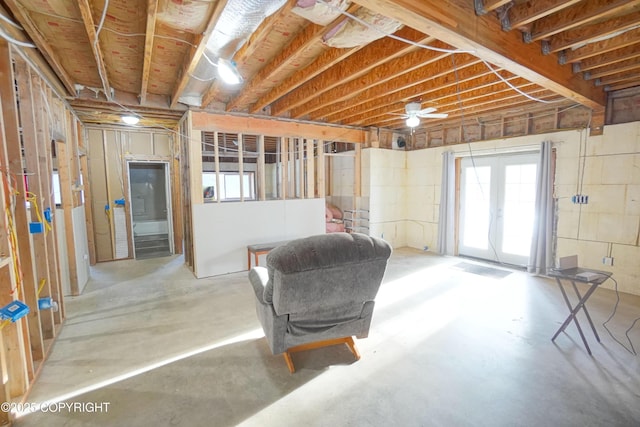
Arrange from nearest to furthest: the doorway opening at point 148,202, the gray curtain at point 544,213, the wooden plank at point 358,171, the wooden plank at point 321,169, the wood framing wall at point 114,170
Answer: the gray curtain at point 544,213
the wood framing wall at point 114,170
the wooden plank at point 321,169
the wooden plank at point 358,171
the doorway opening at point 148,202

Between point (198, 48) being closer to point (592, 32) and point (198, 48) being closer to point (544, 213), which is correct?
point (592, 32)

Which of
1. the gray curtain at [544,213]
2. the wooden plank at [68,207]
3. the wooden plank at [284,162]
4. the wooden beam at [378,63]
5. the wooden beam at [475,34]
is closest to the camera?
the wooden beam at [475,34]

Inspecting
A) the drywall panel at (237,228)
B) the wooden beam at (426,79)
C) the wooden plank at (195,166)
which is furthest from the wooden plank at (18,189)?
the wooden beam at (426,79)

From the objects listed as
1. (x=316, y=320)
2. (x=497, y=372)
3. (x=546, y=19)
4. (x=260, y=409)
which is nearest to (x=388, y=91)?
(x=546, y=19)

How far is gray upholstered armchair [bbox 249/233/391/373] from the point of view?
1997 millimetres

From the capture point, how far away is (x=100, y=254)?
571 cm

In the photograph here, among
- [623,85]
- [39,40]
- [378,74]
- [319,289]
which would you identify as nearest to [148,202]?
[39,40]

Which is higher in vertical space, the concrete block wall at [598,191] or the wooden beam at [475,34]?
the wooden beam at [475,34]

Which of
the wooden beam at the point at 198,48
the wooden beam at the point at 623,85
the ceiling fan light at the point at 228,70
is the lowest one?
the ceiling fan light at the point at 228,70

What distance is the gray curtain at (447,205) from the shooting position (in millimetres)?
5785

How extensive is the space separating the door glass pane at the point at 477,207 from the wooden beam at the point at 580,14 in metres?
3.40

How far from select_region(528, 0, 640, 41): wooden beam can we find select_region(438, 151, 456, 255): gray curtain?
342cm

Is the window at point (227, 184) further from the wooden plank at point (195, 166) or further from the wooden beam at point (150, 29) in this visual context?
the wooden beam at point (150, 29)

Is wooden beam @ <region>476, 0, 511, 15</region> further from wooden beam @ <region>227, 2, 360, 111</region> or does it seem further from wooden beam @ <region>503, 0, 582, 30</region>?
wooden beam @ <region>227, 2, 360, 111</region>
